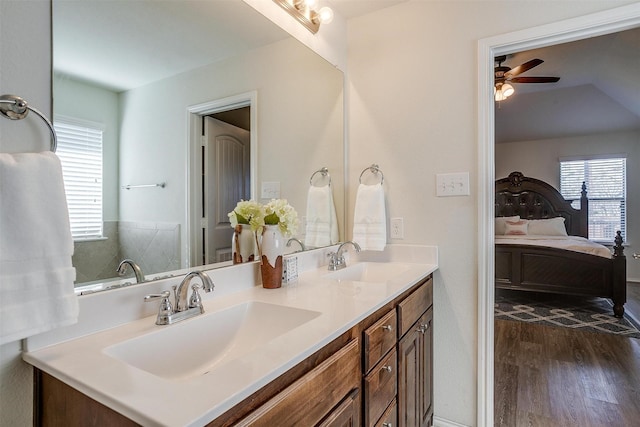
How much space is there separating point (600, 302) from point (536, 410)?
9.57ft

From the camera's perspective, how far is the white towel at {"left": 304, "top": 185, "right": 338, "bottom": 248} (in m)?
1.80

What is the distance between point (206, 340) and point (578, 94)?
18.5 feet

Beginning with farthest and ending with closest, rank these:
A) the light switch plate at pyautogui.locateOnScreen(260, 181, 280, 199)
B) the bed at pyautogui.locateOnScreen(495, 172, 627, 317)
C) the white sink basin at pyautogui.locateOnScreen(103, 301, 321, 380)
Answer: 1. the bed at pyautogui.locateOnScreen(495, 172, 627, 317)
2. the light switch plate at pyautogui.locateOnScreen(260, 181, 280, 199)
3. the white sink basin at pyautogui.locateOnScreen(103, 301, 321, 380)

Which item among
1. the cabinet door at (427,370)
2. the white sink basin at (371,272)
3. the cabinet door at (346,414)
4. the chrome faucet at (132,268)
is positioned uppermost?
the chrome faucet at (132,268)

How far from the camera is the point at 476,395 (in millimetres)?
1657

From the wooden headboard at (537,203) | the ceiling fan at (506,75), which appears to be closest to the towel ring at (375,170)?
the ceiling fan at (506,75)

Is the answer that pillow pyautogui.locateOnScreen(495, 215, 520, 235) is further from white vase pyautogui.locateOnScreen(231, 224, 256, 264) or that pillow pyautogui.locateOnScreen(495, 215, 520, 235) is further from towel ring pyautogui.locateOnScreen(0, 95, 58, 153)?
towel ring pyautogui.locateOnScreen(0, 95, 58, 153)

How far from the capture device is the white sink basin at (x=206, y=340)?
799 mm

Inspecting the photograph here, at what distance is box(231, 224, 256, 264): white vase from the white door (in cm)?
2

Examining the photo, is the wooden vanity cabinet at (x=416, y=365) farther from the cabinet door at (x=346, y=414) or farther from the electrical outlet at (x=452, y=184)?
the electrical outlet at (x=452, y=184)

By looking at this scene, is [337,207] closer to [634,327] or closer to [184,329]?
[184,329]

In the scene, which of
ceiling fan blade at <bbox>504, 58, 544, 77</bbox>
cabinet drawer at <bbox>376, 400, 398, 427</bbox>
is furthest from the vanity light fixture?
ceiling fan blade at <bbox>504, 58, 544, 77</bbox>

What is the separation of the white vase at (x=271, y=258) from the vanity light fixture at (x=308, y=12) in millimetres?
1052

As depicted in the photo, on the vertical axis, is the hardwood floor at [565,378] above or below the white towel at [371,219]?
below
